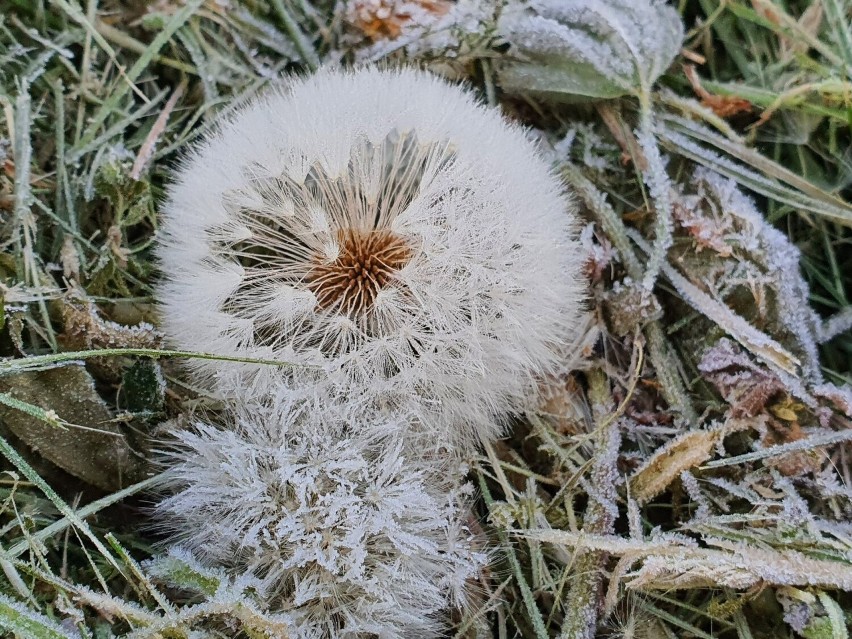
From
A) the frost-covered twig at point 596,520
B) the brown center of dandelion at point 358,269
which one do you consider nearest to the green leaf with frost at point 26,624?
the brown center of dandelion at point 358,269

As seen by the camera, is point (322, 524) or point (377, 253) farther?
point (377, 253)

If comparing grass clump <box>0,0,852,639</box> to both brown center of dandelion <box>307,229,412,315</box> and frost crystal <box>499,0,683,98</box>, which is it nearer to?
frost crystal <box>499,0,683,98</box>

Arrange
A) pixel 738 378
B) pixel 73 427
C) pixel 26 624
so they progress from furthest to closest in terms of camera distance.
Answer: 1. pixel 738 378
2. pixel 73 427
3. pixel 26 624

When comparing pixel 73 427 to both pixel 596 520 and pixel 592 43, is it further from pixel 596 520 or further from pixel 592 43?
pixel 592 43

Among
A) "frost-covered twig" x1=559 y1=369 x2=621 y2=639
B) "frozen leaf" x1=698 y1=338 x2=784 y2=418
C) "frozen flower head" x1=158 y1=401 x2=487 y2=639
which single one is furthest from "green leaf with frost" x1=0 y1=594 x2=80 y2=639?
"frozen leaf" x1=698 y1=338 x2=784 y2=418

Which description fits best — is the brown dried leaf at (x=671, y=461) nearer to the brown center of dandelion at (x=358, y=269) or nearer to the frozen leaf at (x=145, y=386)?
the brown center of dandelion at (x=358, y=269)

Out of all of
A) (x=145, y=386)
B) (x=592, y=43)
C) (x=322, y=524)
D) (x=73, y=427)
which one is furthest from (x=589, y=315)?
(x=73, y=427)

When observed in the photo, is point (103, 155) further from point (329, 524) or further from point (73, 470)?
point (329, 524)

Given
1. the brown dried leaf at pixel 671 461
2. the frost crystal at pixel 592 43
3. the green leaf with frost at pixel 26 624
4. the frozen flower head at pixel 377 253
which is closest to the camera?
the green leaf with frost at pixel 26 624

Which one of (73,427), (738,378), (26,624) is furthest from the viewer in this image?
(738,378)
